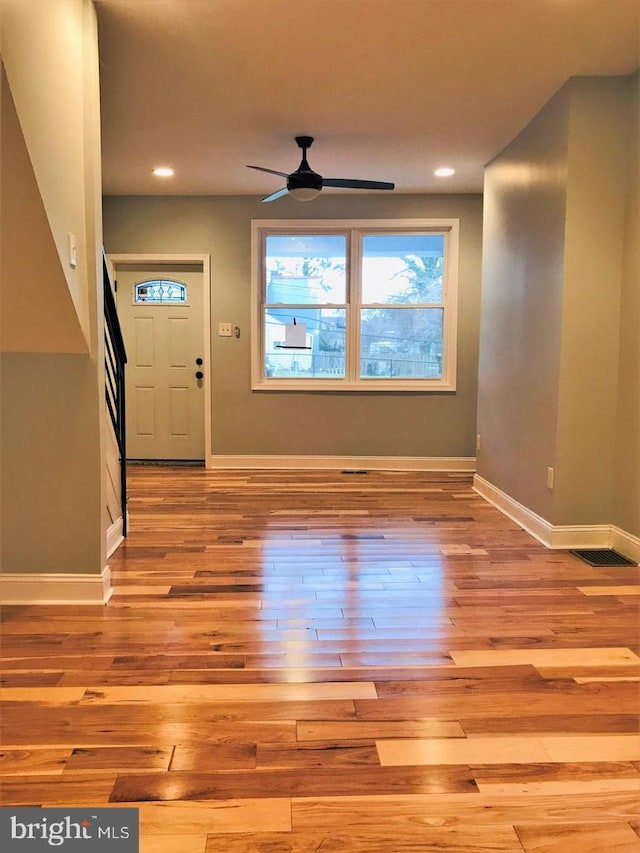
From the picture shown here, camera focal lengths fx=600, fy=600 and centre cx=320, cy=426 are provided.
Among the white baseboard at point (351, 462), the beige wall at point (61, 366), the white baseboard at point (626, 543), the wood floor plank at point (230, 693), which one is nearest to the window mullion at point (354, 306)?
the white baseboard at point (351, 462)

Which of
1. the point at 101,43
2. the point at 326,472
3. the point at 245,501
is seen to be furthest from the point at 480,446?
the point at 101,43

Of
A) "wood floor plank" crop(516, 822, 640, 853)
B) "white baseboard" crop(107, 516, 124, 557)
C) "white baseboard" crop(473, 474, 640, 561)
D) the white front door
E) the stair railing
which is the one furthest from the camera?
the white front door

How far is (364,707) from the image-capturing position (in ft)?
6.04

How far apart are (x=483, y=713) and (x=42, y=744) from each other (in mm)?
1267

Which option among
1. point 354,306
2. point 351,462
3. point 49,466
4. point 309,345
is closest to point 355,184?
point 354,306

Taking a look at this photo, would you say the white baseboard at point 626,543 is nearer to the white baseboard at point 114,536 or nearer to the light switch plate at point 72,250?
the white baseboard at point 114,536

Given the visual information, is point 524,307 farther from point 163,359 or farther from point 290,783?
point 163,359

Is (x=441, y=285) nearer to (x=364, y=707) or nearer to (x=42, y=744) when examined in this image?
(x=364, y=707)

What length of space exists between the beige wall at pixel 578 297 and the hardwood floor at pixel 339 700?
55 centimetres

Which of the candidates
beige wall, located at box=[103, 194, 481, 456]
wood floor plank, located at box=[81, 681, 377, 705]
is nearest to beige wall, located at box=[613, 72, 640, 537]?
wood floor plank, located at box=[81, 681, 377, 705]

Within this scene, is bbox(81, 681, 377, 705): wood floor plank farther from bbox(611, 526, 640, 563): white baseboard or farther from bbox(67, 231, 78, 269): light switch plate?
bbox(611, 526, 640, 563): white baseboard

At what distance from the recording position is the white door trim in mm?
5883

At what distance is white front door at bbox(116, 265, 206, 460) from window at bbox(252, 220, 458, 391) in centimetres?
68

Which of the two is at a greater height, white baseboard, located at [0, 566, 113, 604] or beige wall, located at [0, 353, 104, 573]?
beige wall, located at [0, 353, 104, 573]
